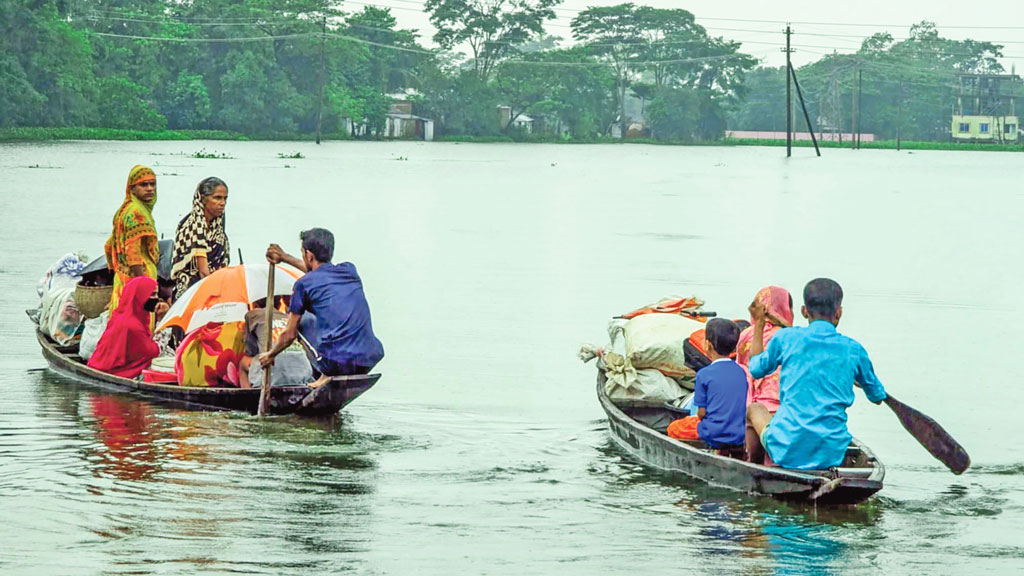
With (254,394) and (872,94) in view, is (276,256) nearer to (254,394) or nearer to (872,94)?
(254,394)

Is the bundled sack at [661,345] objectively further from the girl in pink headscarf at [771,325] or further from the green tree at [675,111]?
the green tree at [675,111]

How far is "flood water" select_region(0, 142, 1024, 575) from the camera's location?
7371 millimetres

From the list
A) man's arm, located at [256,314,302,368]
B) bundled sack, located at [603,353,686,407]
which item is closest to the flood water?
bundled sack, located at [603,353,686,407]

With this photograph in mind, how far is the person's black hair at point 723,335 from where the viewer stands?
8250 mm

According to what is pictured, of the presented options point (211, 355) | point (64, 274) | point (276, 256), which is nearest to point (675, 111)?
point (64, 274)

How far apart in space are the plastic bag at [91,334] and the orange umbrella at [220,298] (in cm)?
117

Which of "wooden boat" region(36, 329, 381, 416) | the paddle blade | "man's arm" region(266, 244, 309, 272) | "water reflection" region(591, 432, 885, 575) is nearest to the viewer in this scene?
"water reflection" region(591, 432, 885, 575)

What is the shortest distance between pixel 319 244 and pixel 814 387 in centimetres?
360

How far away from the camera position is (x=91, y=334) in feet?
37.3

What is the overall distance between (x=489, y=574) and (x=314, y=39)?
313ft

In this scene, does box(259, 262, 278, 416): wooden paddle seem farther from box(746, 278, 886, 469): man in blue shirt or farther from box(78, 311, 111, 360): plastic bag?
box(746, 278, 886, 469): man in blue shirt

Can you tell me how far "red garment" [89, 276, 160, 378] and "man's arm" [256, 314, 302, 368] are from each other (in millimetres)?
1469

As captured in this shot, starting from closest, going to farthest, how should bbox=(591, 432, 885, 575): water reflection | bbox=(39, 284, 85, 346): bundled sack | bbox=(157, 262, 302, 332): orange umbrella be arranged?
bbox=(591, 432, 885, 575): water reflection, bbox=(157, 262, 302, 332): orange umbrella, bbox=(39, 284, 85, 346): bundled sack

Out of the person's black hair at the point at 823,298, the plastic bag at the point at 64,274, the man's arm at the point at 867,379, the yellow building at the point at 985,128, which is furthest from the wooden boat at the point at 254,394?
the yellow building at the point at 985,128
